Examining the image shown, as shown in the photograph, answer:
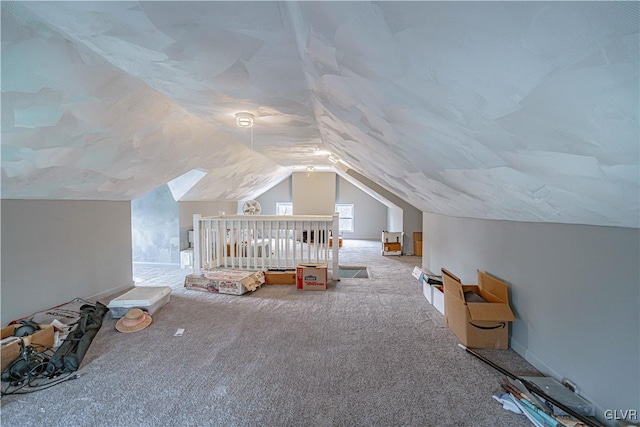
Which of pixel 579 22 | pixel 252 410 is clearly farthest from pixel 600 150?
pixel 252 410

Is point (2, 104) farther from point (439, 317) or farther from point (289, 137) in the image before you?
point (439, 317)

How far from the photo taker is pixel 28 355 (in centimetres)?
221

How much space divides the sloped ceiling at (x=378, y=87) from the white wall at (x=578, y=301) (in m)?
0.18

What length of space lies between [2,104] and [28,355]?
180 centimetres

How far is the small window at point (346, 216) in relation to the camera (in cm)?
1071

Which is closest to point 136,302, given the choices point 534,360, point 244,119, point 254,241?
point 254,241

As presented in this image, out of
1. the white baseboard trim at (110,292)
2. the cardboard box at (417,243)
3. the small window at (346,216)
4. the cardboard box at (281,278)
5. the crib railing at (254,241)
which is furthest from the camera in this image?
the small window at (346,216)

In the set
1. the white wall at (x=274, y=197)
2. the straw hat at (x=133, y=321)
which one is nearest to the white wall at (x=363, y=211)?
the white wall at (x=274, y=197)

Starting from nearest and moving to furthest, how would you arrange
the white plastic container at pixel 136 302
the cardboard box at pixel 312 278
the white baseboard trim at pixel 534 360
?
the white baseboard trim at pixel 534 360 → the white plastic container at pixel 136 302 → the cardboard box at pixel 312 278

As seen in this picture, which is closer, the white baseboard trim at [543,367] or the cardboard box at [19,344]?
the white baseboard trim at [543,367]

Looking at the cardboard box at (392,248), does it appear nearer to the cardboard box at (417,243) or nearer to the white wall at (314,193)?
the cardboard box at (417,243)

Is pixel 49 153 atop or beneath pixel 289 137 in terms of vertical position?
beneath

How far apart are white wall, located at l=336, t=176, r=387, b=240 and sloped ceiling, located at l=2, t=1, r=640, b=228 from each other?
7.44 meters

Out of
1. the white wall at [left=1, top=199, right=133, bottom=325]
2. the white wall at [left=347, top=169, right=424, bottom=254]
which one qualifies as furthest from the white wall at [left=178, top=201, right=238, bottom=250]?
the white wall at [left=347, top=169, right=424, bottom=254]
